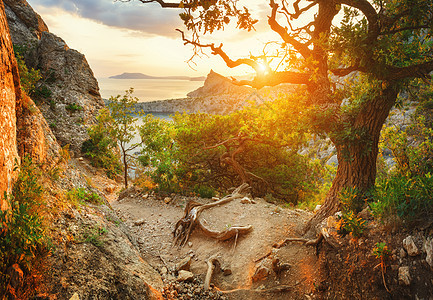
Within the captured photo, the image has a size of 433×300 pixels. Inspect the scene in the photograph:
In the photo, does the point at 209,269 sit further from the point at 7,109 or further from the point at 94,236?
the point at 7,109

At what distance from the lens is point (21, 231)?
2.95 metres

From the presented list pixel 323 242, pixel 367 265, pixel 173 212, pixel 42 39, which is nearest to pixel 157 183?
pixel 173 212

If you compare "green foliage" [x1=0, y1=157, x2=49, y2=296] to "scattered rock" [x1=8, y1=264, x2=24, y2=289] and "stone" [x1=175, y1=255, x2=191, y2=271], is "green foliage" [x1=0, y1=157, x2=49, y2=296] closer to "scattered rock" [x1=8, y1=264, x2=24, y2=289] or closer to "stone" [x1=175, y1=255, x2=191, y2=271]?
"scattered rock" [x1=8, y1=264, x2=24, y2=289]

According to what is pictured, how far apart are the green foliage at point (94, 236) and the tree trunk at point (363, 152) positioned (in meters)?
5.23

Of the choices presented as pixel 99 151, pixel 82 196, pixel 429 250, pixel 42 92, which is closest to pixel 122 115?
pixel 99 151

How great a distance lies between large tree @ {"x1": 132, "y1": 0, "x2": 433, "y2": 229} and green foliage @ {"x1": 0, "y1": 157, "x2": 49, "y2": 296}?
3.92 m

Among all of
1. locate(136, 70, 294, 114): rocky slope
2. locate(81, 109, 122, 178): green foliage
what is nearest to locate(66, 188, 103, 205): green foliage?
locate(81, 109, 122, 178): green foliage

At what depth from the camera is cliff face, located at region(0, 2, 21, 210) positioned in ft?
11.0

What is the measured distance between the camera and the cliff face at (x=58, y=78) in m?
19.9

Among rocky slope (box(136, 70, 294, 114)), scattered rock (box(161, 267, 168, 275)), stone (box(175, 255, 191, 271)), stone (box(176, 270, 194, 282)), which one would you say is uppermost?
rocky slope (box(136, 70, 294, 114))

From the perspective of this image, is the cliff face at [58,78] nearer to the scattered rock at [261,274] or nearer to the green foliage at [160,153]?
the green foliage at [160,153]

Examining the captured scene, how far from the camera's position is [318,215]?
658cm

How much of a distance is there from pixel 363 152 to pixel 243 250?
3964 mm

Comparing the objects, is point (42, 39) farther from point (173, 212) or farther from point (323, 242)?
point (323, 242)
